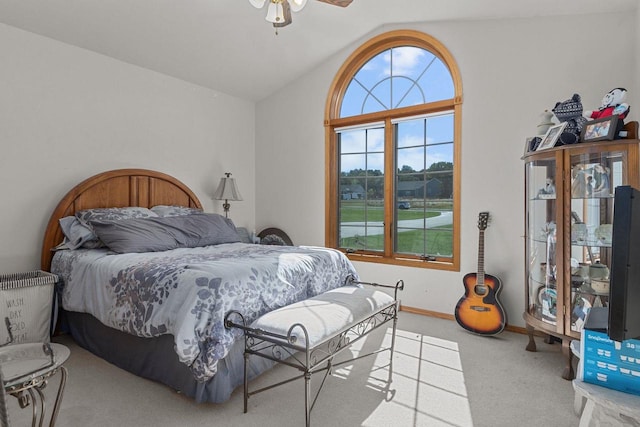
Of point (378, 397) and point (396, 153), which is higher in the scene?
point (396, 153)

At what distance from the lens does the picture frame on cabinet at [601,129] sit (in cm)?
227

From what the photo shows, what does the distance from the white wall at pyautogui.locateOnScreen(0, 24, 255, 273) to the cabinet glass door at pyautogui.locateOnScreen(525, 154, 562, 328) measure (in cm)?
339

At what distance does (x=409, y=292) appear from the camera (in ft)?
12.7

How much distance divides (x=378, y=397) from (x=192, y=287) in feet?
4.08

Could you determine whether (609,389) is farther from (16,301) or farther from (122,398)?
(16,301)

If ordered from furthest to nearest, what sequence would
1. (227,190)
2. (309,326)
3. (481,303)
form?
(227,190) < (481,303) < (309,326)

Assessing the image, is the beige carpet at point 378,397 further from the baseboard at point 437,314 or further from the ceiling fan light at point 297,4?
the ceiling fan light at point 297,4

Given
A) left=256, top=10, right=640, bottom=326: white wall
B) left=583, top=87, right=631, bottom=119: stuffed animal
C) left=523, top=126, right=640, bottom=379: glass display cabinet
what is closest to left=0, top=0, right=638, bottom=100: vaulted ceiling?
left=256, top=10, right=640, bottom=326: white wall

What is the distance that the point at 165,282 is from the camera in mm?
2080

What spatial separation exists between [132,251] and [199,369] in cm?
128

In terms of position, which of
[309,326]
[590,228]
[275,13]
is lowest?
[309,326]

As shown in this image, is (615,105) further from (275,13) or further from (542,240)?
(275,13)

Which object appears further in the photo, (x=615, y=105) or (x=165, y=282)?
(x=615, y=105)

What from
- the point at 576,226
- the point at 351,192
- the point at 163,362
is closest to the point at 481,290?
the point at 576,226
